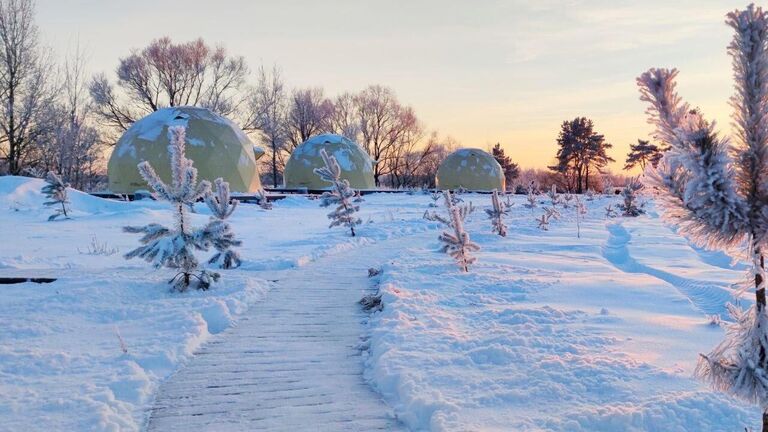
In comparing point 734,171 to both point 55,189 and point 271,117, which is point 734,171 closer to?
point 55,189

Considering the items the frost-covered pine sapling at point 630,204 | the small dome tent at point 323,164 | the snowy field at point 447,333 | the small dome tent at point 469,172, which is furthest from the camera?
the small dome tent at point 469,172

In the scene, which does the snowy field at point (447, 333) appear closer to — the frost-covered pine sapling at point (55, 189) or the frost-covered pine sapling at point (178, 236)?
the frost-covered pine sapling at point (178, 236)

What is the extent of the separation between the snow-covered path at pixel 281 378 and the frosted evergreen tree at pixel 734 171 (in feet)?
7.41

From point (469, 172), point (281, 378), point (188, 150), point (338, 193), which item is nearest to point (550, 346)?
point (281, 378)

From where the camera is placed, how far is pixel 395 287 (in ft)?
24.8

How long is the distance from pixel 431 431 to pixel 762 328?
6.79 ft

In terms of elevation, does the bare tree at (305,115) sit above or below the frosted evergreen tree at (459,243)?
above

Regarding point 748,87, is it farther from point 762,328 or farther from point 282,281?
point 282,281

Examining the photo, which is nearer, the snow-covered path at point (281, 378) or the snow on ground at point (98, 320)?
the snow-covered path at point (281, 378)

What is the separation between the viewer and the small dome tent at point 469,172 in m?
44.6

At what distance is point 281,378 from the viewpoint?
457cm

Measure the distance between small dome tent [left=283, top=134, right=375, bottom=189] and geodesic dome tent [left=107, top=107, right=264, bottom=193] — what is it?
963cm

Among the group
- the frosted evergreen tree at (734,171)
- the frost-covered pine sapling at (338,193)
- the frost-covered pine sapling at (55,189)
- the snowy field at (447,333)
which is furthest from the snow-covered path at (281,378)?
the frost-covered pine sapling at (55,189)

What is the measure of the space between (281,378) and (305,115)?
50.8 meters
